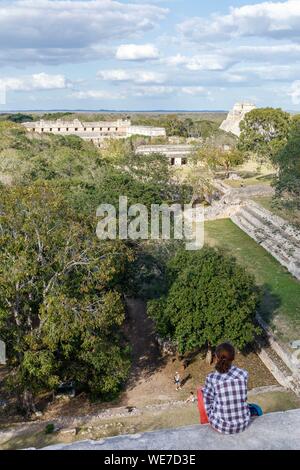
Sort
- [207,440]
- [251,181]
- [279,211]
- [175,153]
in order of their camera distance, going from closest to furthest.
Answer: [207,440] < [279,211] < [251,181] < [175,153]

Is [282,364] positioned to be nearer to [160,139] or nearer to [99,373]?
[99,373]

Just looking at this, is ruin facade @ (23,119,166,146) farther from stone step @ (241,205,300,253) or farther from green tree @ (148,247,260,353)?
green tree @ (148,247,260,353)

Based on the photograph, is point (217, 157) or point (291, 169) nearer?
point (291, 169)

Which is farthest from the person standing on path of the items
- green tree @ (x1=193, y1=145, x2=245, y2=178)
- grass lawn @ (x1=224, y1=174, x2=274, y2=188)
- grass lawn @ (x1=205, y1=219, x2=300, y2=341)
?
green tree @ (x1=193, y1=145, x2=245, y2=178)

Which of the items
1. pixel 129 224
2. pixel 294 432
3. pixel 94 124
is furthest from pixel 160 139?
pixel 294 432

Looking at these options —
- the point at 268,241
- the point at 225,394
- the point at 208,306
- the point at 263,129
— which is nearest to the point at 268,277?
the point at 268,241

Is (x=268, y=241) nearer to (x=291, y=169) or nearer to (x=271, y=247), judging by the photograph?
(x=271, y=247)
